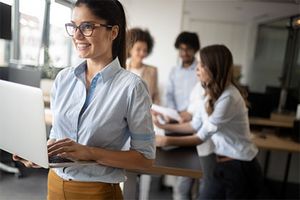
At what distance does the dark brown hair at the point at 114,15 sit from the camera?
0.65 metres

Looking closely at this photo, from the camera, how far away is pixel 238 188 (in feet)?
4.33

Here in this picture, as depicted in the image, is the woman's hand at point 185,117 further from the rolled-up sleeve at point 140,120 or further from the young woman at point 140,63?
the rolled-up sleeve at point 140,120

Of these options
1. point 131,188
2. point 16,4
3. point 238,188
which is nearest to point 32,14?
point 16,4

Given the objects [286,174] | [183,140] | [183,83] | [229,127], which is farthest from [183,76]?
[286,174]

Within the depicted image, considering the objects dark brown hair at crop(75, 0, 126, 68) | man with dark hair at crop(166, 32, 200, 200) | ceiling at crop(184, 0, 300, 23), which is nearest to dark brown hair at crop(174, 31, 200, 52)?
man with dark hair at crop(166, 32, 200, 200)

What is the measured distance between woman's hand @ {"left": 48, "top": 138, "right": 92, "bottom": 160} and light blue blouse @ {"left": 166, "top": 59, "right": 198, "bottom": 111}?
0.92 metres

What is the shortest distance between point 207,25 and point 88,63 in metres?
1.52

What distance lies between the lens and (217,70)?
104 centimetres

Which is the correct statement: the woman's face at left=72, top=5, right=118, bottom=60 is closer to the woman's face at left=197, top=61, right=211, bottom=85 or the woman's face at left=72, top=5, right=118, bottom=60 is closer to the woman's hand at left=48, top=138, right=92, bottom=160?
the woman's hand at left=48, top=138, right=92, bottom=160

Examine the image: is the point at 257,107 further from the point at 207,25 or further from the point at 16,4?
the point at 207,25

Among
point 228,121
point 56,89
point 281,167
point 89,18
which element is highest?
point 89,18

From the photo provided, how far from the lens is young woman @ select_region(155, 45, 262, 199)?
3.47ft

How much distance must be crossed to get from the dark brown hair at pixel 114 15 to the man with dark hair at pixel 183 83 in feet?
2.18

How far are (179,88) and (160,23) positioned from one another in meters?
0.39
